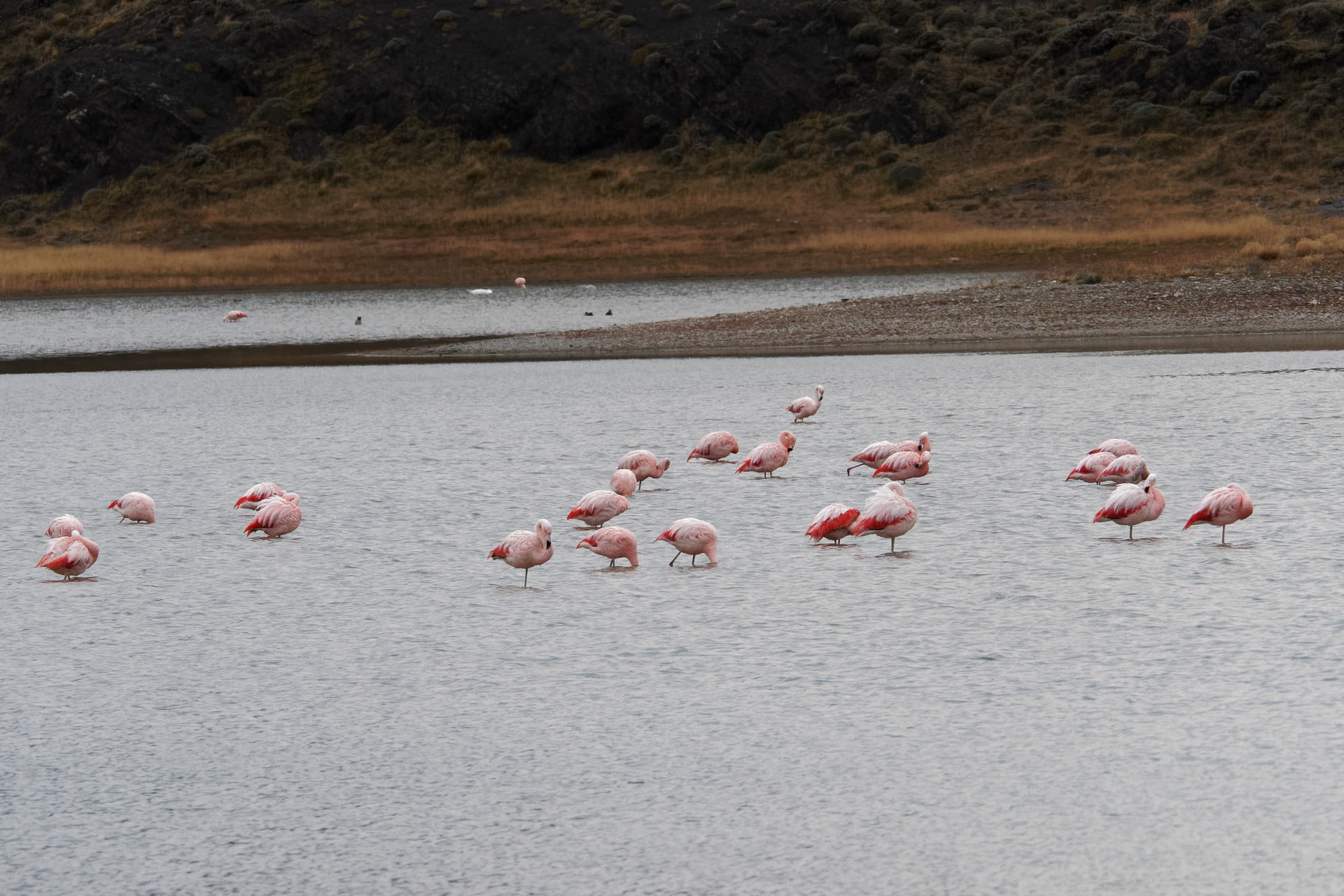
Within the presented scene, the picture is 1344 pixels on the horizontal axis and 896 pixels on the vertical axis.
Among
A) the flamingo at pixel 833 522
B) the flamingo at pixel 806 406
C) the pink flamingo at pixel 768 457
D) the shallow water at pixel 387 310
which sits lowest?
the shallow water at pixel 387 310

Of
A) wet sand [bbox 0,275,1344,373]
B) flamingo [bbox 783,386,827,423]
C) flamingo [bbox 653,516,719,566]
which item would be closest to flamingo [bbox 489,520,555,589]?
flamingo [bbox 653,516,719,566]

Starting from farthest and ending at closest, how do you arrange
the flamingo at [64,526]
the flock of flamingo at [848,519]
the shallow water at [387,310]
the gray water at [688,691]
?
1. the shallow water at [387,310]
2. the flamingo at [64,526]
3. the flock of flamingo at [848,519]
4. the gray water at [688,691]

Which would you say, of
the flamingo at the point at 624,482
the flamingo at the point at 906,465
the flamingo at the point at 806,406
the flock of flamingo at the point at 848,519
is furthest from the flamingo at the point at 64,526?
the flamingo at the point at 806,406

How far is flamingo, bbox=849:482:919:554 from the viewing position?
8406 mm

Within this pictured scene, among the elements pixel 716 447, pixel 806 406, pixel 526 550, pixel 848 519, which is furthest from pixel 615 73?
pixel 526 550

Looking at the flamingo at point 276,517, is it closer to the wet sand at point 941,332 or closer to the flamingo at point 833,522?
the flamingo at point 833,522

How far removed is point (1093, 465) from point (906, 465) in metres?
1.28

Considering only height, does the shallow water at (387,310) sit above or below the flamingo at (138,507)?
below

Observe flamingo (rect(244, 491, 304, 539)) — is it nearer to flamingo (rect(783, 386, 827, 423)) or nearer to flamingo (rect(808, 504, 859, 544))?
flamingo (rect(808, 504, 859, 544))

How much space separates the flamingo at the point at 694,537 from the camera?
8.40 metres

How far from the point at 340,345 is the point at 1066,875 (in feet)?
84.5

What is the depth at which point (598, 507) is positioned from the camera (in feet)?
29.8

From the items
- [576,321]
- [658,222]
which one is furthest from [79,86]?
[576,321]

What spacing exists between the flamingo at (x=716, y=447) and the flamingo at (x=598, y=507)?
3133mm
